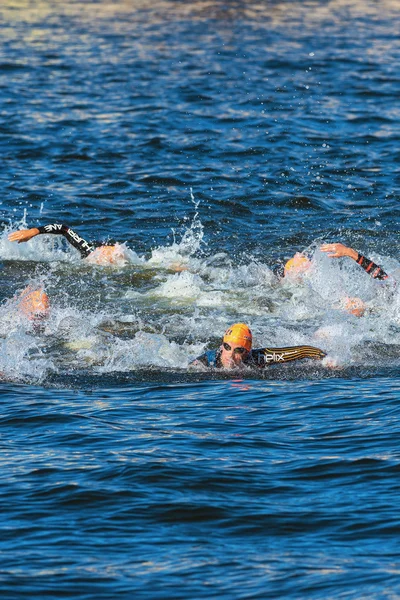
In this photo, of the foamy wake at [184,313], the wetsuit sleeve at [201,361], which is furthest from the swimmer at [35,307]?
the wetsuit sleeve at [201,361]

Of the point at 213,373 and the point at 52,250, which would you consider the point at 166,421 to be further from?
the point at 52,250

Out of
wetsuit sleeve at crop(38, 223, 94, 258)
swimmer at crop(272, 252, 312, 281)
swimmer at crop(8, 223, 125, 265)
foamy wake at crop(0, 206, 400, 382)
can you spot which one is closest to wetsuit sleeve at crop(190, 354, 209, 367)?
foamy wake at crop(0, 206, 400, 382)

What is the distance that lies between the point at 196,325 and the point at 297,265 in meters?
2.90

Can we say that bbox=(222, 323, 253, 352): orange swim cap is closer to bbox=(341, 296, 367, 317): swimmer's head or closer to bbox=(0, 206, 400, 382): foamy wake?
bbox=(0, 206, 400, 382): foamy wake

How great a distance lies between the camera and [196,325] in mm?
19031

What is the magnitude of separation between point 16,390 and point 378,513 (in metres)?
6.11

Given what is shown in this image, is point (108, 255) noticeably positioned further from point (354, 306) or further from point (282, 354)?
point (282, 354)

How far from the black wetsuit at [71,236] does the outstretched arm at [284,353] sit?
5.20 meters

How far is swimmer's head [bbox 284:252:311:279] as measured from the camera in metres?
20.9

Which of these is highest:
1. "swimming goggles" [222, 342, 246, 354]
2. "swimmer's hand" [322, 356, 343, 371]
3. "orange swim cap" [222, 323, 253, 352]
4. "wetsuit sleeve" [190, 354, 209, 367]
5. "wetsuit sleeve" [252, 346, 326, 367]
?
"orange swim cap" [222, 323, 253, 352]

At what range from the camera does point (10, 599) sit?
10.0 m

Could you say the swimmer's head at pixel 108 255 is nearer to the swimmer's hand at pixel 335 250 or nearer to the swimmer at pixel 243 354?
the swimmer's hand at pixel 335 250

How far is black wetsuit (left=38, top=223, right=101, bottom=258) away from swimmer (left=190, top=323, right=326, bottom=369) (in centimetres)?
470

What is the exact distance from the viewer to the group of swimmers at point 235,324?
54.0ft
